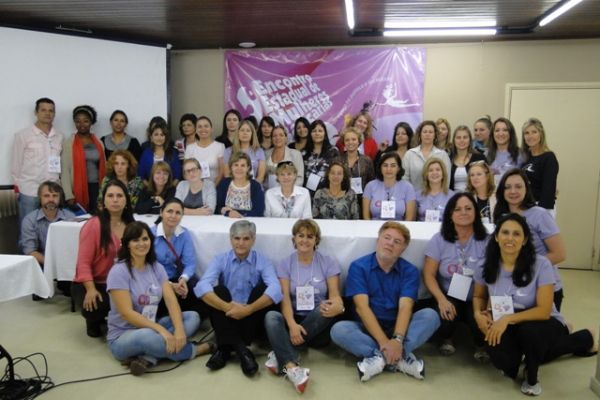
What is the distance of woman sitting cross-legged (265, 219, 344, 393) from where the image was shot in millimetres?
2404

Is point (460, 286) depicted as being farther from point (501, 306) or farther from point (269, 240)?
point (269, 240)

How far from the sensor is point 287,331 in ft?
8.28

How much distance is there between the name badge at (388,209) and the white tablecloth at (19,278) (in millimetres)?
2205

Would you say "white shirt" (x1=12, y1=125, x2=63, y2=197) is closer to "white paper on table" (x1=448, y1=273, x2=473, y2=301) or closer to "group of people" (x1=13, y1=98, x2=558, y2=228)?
"group of people" (x1=13, y1=98, x2=558, y2=228)

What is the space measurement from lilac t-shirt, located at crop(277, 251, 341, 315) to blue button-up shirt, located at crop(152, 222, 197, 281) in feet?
2.01

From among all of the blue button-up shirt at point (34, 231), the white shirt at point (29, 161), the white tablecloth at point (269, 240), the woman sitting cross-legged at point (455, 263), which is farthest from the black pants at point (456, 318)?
the white shirt at point (29, 161)

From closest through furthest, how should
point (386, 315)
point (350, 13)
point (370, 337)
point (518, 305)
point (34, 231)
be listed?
1. point (518, 305)
2. point (370, 337)
3. point (386, 315)
4. point (34, 231)
5. point (350, 13)

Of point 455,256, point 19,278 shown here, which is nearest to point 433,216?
point 455,256

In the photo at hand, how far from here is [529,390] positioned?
2.20m

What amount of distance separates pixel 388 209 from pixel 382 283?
85 cm

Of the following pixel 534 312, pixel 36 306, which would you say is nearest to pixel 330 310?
pixel 534 312

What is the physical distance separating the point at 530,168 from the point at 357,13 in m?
1.89

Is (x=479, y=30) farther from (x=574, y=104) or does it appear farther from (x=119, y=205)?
(x=119, y=205)

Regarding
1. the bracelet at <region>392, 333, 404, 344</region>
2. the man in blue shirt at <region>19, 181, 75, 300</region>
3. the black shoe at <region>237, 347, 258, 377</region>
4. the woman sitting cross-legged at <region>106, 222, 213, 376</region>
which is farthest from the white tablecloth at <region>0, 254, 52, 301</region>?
the bracelet at <region>392, 333, 404, 344</region>
